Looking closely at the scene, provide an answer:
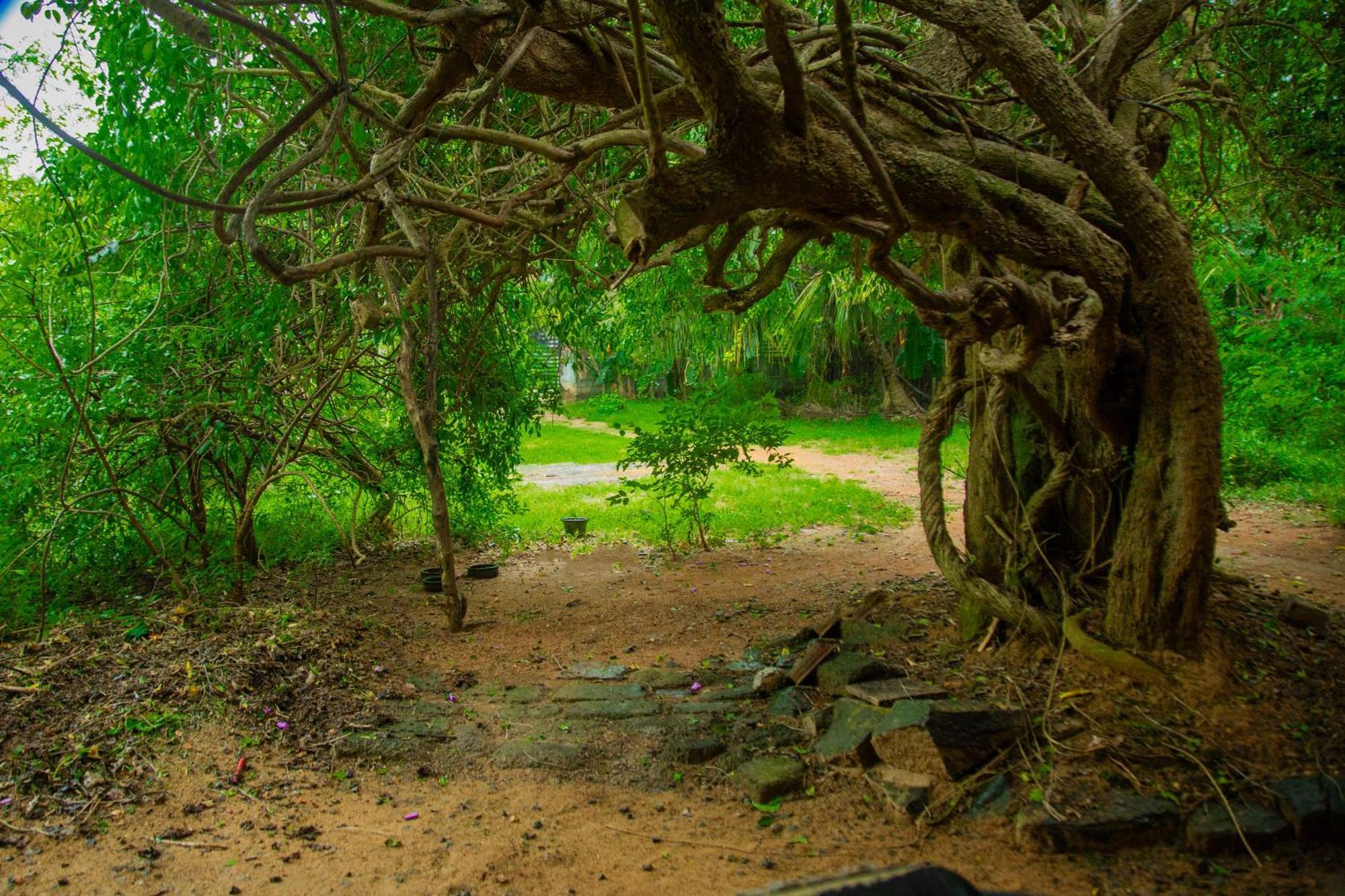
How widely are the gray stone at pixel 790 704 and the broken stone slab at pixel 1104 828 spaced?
1.31 m

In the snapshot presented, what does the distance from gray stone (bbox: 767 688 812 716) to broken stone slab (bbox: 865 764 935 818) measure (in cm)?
65

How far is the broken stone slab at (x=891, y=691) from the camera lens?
13.1 feet

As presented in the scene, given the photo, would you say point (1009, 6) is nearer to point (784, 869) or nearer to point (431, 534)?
point (784, 869)

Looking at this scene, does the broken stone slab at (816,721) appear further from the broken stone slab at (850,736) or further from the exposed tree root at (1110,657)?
the exposed tree root at (1110,657)

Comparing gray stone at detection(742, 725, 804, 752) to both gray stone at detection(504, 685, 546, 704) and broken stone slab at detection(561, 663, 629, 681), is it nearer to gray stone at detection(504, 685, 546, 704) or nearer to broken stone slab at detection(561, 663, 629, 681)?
broken stone slab at detection(561, 663, 629, 681)

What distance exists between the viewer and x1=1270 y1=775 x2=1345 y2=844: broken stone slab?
9.63ft

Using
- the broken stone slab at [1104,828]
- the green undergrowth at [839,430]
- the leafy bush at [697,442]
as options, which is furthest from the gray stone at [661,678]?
the green undergrowth at [839,430]

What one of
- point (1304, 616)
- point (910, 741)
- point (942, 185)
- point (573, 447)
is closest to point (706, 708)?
point (910, 741)

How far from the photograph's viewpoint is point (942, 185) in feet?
11.0

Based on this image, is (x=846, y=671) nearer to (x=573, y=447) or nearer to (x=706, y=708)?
(x=706, y=708)

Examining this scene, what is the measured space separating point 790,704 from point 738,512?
5.89m

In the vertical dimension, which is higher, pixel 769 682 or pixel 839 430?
pixel 839 430

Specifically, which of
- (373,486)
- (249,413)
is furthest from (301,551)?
(249,413)

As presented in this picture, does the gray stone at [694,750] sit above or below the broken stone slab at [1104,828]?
below
